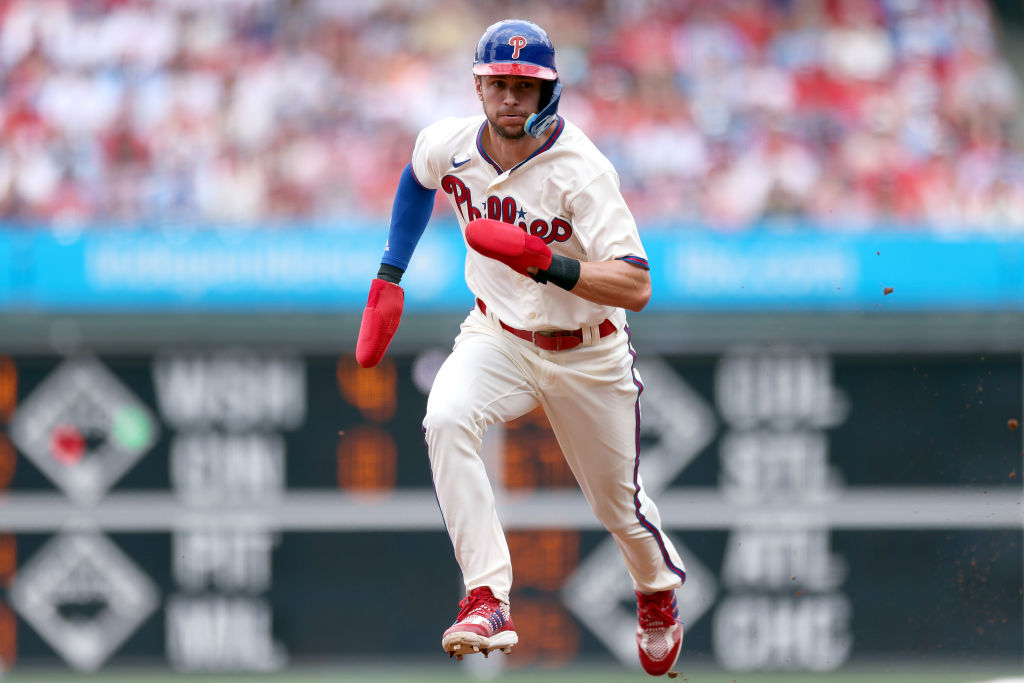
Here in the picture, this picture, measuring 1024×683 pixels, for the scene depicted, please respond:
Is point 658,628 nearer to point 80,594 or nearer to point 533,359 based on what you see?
point 533,359

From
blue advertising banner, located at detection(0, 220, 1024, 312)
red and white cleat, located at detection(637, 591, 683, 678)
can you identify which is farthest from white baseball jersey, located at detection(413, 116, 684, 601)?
blue advertising banner, located at detection(0, 220, 1024, 312)

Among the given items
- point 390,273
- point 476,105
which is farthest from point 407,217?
point 476,105

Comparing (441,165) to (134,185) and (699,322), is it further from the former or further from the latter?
(134,185)

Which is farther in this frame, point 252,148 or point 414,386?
point 252,148

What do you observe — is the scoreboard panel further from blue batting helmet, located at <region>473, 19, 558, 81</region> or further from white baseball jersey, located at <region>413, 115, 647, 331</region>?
blue batting helmet, located at <region>473, 19, 558, 81</region>

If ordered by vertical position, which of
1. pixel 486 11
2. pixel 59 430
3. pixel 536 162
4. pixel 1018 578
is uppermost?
pixel 486 11

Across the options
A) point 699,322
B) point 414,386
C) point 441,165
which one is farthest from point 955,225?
point 441,165

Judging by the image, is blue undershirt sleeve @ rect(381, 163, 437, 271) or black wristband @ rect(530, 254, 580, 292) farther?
blue undershirt sleeve @ rect(381, 163, 437, 271)
